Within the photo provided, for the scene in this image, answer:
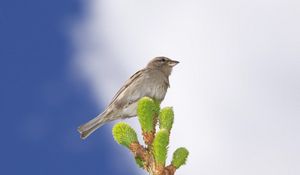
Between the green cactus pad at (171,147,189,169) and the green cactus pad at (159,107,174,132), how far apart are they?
383mm

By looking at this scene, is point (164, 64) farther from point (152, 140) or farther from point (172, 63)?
point (152, 140)

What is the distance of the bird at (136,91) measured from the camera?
34.9 feet

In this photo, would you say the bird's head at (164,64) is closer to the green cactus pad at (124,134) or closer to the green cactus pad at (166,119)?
the green cactus pad at (166,119)

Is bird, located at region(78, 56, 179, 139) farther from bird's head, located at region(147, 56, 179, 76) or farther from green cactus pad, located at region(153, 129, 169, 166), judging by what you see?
green cactus pad, located at region(153, 129, 169, 166)

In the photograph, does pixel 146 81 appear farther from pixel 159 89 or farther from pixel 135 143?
pixel 135 143

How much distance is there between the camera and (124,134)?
20.4 ft

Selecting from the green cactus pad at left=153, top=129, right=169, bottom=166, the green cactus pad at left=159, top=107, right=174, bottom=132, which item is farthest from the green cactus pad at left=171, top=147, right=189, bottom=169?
the green cactus pad at left=159, top=107, right=174, bottom=132

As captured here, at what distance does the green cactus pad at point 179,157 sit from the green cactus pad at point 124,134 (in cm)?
54

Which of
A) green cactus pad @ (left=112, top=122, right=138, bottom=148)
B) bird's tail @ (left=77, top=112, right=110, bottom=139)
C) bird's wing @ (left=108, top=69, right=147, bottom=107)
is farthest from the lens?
bird's wing @ (left=108, top=69, right=147, bottom=107)

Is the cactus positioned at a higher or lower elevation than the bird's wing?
lower

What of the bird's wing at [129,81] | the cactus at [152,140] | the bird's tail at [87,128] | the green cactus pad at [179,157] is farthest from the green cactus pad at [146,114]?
→ the bird's wing at [129,81]

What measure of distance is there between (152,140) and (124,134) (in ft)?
1.17

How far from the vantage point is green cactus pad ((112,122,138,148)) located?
6223 millimetres

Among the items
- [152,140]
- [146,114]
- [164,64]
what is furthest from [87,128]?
[152,140]
